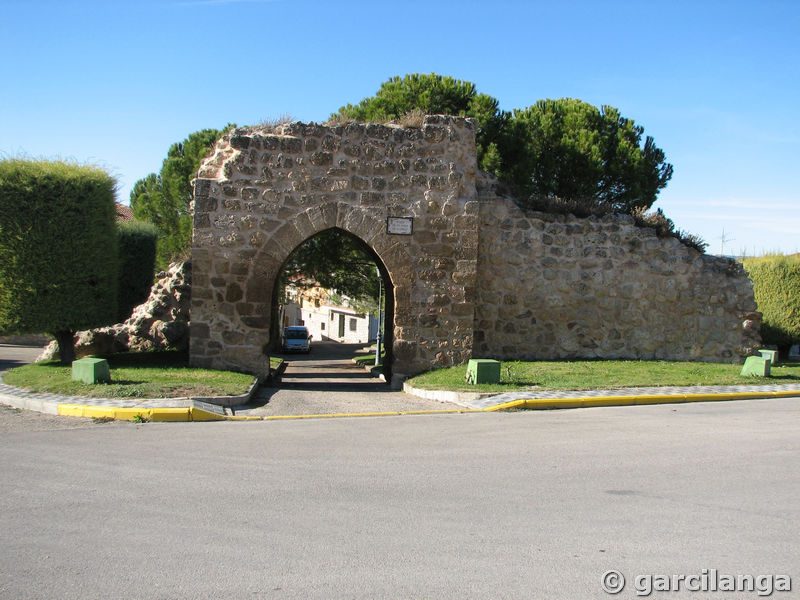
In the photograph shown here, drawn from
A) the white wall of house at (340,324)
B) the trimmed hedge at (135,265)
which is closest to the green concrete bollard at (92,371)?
the trimmed hedge at (135,265)

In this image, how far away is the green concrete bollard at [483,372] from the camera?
11312 mm

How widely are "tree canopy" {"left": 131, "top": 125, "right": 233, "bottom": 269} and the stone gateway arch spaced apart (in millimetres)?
17042

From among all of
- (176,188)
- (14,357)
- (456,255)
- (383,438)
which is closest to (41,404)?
(383,438)

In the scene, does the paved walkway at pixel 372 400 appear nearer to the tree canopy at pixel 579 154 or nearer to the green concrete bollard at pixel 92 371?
the green concrete bollard at pixel 92 371

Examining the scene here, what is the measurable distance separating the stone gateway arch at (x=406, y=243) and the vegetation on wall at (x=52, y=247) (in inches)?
83.3

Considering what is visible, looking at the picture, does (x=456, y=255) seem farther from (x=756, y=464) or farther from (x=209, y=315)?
(x=756, y=464)

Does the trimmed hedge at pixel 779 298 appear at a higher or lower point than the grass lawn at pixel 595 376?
higher

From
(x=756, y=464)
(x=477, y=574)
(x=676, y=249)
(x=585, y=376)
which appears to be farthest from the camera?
(x=676, y=249)

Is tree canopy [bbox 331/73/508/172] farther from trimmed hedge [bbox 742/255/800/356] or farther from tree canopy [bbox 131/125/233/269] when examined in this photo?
trimmed hedge [bbox 742/255/800/356]

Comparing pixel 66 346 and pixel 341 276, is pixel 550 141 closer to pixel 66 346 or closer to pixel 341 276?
pixel 341 276

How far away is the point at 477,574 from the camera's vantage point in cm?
387

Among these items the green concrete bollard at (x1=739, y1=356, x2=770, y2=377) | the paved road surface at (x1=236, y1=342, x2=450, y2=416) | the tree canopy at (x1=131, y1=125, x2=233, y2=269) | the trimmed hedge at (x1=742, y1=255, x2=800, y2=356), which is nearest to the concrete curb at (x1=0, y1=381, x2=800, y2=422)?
the paved road surface at (x1=236, y1=342, x2=450, y2=416)

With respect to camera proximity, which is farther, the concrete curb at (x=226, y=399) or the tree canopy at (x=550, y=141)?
the tree canopy at (x=550, y=141)

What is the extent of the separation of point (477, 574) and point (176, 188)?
28.4 metres
